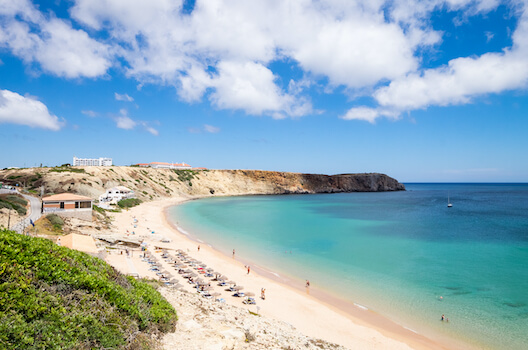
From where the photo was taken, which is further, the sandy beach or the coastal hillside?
the coastal hillside

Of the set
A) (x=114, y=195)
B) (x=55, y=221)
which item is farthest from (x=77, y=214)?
(x=114, y=195)

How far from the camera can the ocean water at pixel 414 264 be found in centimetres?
1616

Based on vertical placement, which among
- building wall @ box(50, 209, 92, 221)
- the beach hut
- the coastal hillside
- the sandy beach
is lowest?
the sandy beach

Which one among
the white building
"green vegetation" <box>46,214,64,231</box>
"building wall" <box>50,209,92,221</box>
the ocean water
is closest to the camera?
the ocean water

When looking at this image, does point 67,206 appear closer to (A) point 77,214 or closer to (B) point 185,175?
(A) point 77,214

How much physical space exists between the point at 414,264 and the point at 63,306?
27.2 metres

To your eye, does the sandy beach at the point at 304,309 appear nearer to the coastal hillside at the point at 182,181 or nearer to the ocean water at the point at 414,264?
the ocean water at the point at 414,264

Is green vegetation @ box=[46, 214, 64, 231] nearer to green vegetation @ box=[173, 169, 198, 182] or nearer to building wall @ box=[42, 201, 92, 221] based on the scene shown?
building wall @ box=[42, 201, 92, 221]

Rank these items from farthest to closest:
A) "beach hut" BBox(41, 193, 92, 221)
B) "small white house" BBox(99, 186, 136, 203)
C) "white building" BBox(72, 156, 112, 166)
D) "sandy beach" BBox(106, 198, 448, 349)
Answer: "white building" BBox(72, 156, 112, 166) → "small white house" BBox(99, 186, 136, 203) → "beach hut" BBox(41, 193, 92, 221) → "sandy beach" BBox(106, 198, 448, 349)

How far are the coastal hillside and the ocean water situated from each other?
1106 inches

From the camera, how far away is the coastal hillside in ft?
187

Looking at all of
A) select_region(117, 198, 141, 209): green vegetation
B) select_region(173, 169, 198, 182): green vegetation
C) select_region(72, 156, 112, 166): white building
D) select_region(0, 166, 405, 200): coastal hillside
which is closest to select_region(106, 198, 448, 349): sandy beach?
select_region(117, 198, 141, 209): green vegetation

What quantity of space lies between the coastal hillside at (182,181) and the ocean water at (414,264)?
2810 cm

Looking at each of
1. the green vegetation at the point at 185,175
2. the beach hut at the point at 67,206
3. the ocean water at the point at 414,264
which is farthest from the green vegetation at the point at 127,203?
the green vegetation at the point at 185,175
